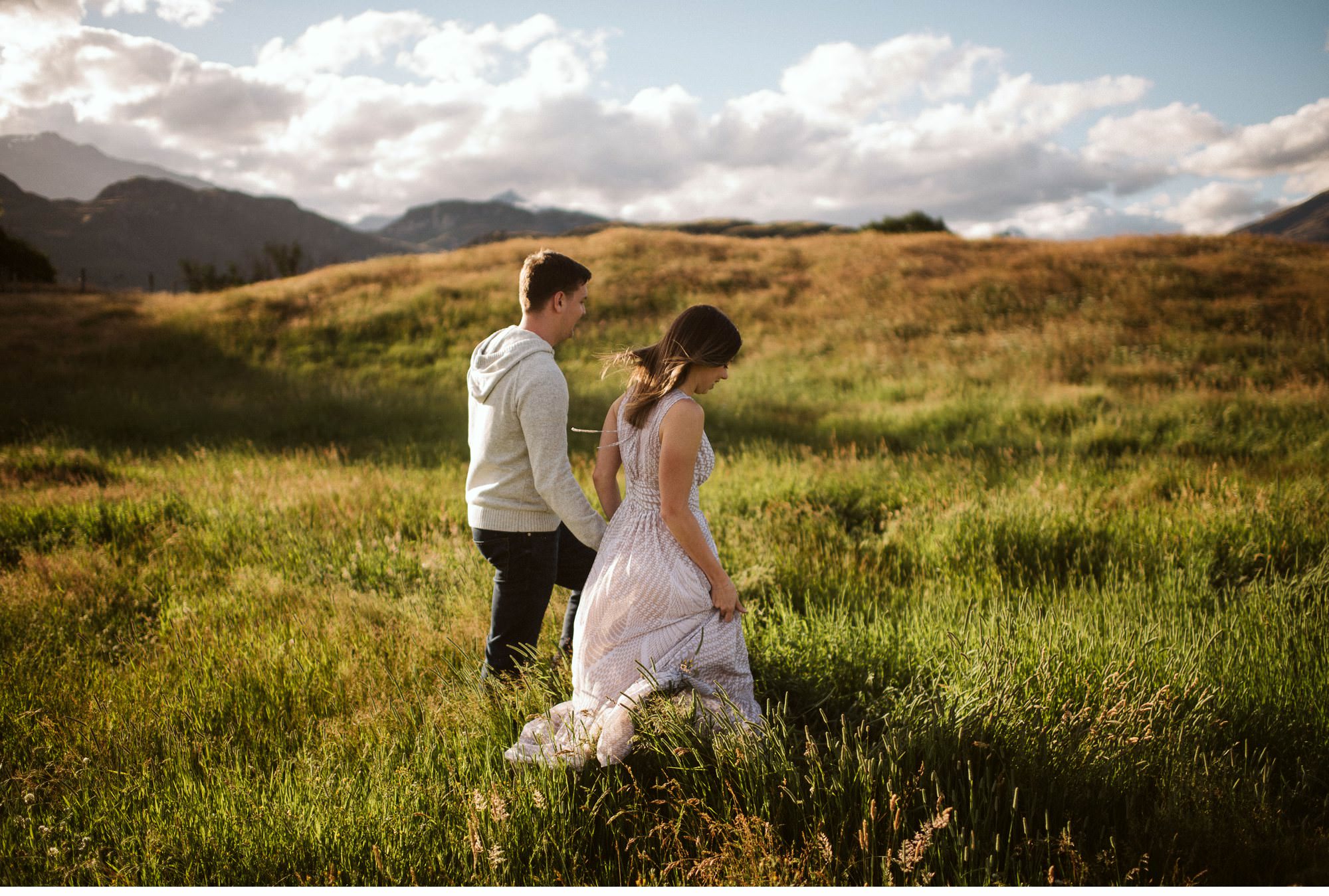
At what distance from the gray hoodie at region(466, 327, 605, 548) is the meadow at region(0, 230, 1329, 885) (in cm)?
80

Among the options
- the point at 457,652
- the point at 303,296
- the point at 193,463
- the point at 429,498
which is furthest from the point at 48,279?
the point at 457,652

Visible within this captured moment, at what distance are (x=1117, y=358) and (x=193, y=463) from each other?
62.3 ft

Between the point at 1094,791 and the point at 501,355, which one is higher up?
the point at 501,355

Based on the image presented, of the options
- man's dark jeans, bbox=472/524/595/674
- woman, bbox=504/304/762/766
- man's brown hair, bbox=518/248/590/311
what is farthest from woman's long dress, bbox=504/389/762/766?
man's brown hair, bbox=518/248/590/311

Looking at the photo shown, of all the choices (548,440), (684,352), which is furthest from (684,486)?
(548,440)

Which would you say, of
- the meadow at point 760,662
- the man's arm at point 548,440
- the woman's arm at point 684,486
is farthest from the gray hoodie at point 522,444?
the meadow at point 760,662

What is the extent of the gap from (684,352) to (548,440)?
74 centimetres

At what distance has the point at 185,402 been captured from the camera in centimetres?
1469

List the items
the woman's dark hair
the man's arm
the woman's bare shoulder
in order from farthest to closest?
the man's arm, the woman's dark hair, the woman's bare shoulder

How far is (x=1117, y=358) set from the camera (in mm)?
16531

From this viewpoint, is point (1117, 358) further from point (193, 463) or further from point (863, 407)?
point (193, 463)

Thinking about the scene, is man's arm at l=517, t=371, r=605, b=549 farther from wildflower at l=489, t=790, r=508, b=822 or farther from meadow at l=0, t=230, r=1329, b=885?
wildflower at l=489, t=790, r=508, b=822

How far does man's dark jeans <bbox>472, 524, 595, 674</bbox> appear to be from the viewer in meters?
3.33

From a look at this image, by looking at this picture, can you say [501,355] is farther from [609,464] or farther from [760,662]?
[760,662]
